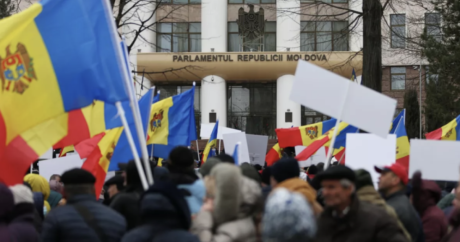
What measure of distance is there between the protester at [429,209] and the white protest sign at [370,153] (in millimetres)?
1368

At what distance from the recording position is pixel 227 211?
4.02 meters

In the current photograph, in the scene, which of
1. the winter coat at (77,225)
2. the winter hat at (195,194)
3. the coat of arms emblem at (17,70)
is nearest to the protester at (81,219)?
the winter coat at (77,225)

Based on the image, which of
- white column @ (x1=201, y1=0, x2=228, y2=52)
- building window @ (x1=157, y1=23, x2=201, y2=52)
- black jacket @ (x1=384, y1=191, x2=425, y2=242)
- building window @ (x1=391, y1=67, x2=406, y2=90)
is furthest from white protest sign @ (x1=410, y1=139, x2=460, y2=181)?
building window @ (x1=391, y1=67, x2=406, y2=90)

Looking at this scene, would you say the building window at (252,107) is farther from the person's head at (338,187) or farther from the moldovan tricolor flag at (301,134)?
the person's head at (338,187)

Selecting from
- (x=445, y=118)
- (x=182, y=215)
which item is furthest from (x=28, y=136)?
(x=445, y=118)

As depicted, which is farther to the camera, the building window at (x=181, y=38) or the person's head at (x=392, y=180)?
the building window at (x=181, y=38)

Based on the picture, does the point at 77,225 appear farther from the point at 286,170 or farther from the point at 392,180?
the point at 392,180

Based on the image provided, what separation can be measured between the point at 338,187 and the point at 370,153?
319 cm

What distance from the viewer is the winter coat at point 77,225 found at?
4.41 metres

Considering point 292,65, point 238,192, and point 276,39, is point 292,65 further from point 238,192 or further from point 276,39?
point 238,192

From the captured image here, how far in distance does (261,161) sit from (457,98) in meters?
19.8

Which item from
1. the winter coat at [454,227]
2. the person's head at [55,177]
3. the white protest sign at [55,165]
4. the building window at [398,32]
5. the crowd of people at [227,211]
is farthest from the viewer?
the building window at [398,32]

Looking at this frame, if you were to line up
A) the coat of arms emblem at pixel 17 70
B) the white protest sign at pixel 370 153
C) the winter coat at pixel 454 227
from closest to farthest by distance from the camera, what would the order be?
the winter coat at pixel 454 227
the coat of arms emblem at pixel 17 70
the white protest sign at pixel 370 153

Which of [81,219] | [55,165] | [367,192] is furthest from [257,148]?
[81,219]
